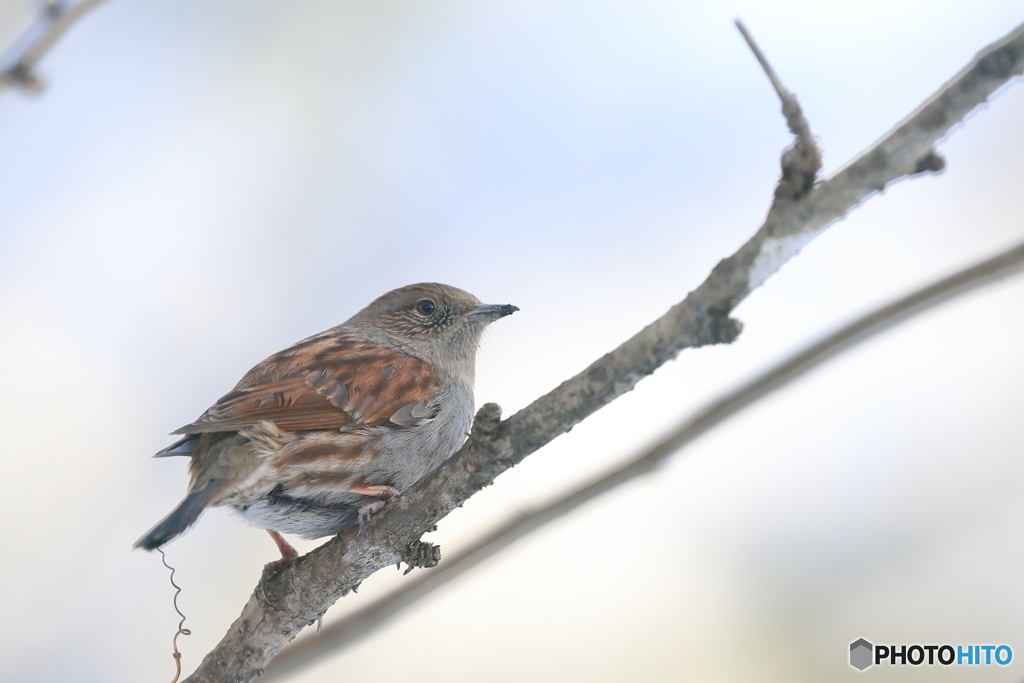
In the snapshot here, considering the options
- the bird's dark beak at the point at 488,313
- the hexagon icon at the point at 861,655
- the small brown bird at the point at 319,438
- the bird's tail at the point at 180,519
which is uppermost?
the bird's dark beak at the point at 488,313

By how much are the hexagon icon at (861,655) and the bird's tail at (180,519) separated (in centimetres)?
393

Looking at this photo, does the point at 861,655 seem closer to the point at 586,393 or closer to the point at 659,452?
the point at 659,452

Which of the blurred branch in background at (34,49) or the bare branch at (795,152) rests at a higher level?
the blurred branch in background at (34,49)

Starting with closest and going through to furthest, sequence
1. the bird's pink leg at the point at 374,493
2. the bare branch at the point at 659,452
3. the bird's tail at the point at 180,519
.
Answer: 1. the bare branch at the point at 659,452
2. the bird's tail at the point at 180,519
3. the bird's pink leg at the point at 374,493

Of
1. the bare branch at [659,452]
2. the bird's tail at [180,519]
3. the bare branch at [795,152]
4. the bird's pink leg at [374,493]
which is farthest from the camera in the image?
the bird's pink leg at [374,493]

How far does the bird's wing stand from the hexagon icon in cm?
305

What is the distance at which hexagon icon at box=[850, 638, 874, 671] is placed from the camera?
515 centimetres

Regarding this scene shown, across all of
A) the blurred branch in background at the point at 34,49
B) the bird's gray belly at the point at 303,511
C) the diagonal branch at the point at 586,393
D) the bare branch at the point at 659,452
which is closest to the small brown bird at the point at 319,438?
the bird's gray belly at the point at 303,511

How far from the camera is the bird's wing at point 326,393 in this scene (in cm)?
430

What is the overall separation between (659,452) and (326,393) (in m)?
2.04

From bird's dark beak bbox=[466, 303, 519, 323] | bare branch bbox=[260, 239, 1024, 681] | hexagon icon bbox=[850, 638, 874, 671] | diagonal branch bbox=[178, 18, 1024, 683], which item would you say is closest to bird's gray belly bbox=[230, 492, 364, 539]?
diagonal branch bbox=[178, 18, 1024, 683]

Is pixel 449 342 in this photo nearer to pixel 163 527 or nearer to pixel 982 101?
pixel 163 527

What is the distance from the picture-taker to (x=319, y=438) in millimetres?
4250

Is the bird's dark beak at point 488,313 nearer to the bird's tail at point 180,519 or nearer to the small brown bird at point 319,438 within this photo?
the small brown bird at point 319,438
